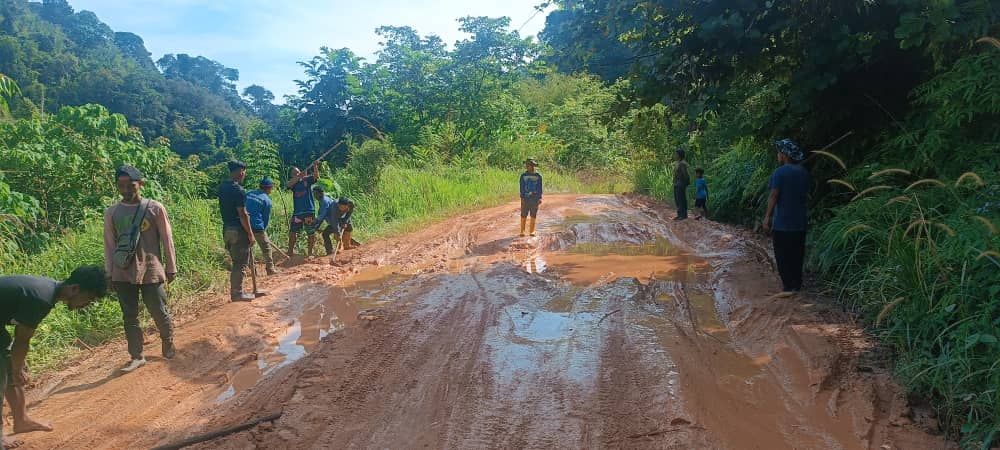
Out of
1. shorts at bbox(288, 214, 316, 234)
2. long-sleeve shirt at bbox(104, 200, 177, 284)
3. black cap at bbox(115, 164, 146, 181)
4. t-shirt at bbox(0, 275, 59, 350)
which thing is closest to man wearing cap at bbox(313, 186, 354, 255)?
shorts at bbox(288, 214, 316, 234)

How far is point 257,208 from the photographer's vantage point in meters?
8.70

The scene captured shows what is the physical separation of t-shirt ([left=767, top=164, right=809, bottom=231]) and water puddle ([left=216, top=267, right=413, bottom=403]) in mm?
4603

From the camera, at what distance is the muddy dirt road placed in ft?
12.9

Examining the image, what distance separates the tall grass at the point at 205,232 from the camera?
6.28 meters

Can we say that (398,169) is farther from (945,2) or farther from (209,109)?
(209,109)

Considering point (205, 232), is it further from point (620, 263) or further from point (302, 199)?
point (620, 263)

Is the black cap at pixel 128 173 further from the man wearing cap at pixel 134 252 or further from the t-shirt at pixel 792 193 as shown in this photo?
the t-shirt at pixel 792 193

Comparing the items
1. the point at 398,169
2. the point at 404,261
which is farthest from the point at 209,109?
the point at 404,261

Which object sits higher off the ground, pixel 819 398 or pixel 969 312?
pixel 969 312

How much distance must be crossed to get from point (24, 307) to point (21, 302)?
0.12 ft

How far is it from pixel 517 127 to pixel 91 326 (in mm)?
21195

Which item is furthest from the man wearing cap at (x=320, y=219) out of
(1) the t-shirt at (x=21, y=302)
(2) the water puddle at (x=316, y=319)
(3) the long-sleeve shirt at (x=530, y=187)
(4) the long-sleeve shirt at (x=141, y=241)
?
(1) the t-shirt at (x=21, y=302)

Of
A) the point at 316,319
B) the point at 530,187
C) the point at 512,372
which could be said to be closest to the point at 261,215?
the point at 316,319

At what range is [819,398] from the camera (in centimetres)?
425
